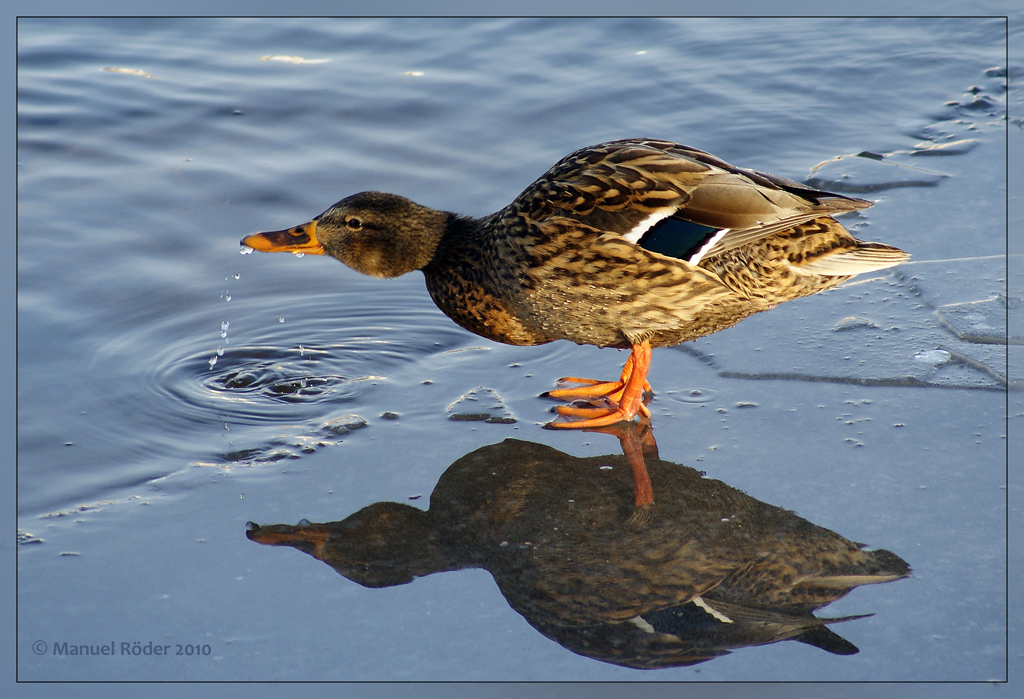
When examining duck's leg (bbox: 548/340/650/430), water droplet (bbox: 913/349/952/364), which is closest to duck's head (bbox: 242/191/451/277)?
duck's leg (bbox: 548/340/650/430)

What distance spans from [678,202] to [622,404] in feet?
2.48

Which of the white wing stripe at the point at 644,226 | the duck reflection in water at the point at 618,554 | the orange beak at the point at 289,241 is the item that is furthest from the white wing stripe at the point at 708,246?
the orange beak at the point at 289,241

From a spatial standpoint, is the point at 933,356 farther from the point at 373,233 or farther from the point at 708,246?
the point at 373,233

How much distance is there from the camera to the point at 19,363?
3865 mm

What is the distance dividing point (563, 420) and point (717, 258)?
0.81 meters

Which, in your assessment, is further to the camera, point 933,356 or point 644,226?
point 933,356

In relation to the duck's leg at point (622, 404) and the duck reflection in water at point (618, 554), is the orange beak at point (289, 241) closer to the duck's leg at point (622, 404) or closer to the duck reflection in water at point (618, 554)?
the duck's leg at point (622, 404)

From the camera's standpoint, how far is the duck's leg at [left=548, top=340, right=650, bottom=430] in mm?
3518

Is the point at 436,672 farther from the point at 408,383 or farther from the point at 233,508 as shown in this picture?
the point at 408,383

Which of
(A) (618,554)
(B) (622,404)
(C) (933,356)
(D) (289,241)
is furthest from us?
(D) (289,241)

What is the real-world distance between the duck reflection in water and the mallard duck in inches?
19.0

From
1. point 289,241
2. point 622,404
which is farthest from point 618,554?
point 289,241

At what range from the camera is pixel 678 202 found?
347 centimetres

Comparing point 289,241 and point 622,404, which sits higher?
point 289,241
